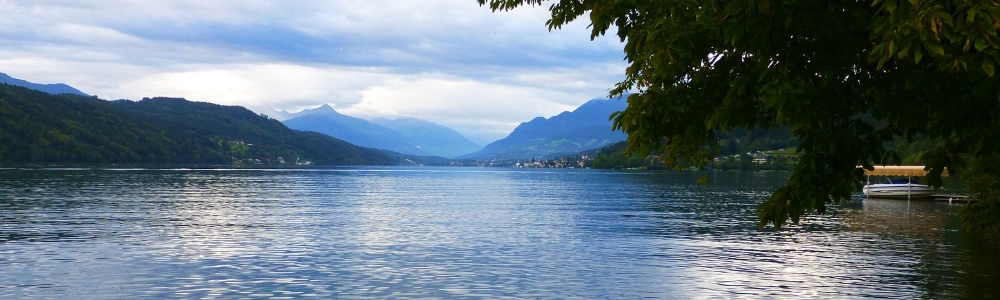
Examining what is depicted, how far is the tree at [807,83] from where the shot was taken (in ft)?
40.8

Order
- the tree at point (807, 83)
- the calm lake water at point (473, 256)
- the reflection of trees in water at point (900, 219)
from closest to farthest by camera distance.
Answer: the tree at point (807, 83) → the calm lake water at point (473, 256) → the reflection of trees in water at point (900, 219)

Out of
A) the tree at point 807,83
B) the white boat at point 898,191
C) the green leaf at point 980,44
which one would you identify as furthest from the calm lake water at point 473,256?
the white boat at point 898,191

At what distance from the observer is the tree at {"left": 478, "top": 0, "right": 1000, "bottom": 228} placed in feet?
40.8

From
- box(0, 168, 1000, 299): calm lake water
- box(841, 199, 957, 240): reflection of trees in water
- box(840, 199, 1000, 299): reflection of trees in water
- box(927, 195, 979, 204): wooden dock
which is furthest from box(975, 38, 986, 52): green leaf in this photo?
box(927, 195, 979, 204): wooden dock

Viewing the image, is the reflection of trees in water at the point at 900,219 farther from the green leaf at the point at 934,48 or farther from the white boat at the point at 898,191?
the green leaf at the point at 934,48

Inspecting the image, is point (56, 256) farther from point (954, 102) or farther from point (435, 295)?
point (954, 102)

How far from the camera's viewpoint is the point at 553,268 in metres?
34.3

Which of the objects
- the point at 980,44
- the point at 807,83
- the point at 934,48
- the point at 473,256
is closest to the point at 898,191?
the point at 473,256

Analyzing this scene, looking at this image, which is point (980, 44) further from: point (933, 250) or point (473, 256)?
point (933, 250)

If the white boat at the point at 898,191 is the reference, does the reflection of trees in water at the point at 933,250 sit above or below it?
below

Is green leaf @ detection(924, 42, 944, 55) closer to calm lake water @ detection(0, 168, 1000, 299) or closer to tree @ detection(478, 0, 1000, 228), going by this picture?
tree @ detection(478, 0, 1000, 228)

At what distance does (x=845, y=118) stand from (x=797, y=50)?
8.15 ft

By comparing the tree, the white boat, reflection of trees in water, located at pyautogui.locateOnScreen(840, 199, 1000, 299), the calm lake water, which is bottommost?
the calm lake water

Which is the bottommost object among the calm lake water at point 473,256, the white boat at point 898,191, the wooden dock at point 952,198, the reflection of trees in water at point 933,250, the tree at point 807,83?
the calm lake water at point 473,256
